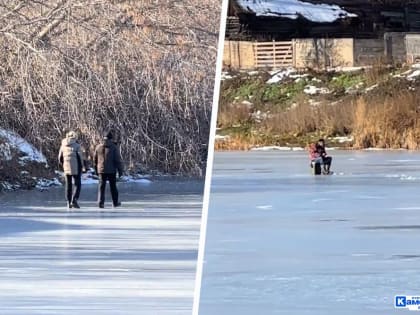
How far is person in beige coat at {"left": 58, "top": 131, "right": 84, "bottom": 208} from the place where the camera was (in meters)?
9.98

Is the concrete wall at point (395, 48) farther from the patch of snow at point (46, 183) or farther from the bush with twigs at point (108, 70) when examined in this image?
the patch of snow at point (46, 183)

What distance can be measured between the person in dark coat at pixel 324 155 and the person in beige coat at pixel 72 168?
4.02 m

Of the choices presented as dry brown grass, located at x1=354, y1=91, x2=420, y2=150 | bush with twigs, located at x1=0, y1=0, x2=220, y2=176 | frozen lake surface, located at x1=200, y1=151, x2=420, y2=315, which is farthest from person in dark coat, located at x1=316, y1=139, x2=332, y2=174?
bush with twigs, located at x1=0, y1=0, x2=220, y2=176

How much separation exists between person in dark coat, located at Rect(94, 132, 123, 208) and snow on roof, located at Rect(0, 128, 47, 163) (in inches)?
61.2

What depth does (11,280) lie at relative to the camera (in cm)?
648

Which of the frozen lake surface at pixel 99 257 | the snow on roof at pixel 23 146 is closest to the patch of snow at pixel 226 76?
the frozen lake surface at pixel 99 257

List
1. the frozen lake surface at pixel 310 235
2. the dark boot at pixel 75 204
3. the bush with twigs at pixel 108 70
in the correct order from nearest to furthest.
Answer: the frozen lake surface at pixel 310 235
the dark boot at pixel 75 204
the bush with twigs at pixel 108 70

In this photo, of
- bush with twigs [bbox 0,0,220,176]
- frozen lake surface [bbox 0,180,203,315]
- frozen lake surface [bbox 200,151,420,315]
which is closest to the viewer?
frozen lake surface [bbox 200,151,420,315]

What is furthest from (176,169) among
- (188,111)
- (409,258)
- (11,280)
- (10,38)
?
(409,258)

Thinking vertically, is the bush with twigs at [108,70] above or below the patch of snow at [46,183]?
above

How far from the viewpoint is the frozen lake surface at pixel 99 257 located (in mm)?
6008

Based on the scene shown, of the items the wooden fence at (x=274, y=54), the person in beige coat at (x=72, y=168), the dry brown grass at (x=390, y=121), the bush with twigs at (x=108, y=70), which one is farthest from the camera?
the bush with twigs at (x=108, y=70)

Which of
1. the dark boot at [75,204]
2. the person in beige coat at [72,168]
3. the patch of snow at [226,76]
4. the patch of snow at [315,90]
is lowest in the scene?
the dark boot at [75,204]

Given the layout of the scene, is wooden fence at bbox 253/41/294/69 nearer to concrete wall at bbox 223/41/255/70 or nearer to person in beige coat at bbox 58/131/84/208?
concrete wall at bbox 223/41/255/70
